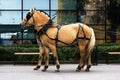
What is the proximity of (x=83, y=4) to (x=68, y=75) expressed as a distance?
15.0m

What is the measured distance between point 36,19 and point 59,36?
4.31 feet

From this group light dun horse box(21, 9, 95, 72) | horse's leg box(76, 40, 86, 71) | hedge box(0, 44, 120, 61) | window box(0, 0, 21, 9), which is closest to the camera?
light dun horse box(21, 9, 95, 72)

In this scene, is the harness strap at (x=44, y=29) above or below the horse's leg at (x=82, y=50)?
above

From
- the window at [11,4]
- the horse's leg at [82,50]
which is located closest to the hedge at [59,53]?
the horse's leg at [82,50]

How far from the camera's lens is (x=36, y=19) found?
20.9 meters

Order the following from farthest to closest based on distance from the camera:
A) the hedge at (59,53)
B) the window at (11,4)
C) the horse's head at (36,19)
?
the window at (11,4) → the hedge at (59,53) → the horse's head at (36,19)

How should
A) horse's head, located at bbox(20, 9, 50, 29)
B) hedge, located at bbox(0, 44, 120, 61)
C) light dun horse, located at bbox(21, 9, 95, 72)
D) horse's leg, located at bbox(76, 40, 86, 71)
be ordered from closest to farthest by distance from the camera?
light dun horse, located at bbox(21, 9, 95, 72), horse's leg, located at bbox(76, 40, 86, 71), horse's head, located at bbox(20, 9, 50, 29), hedge, located at bbox(0, 44, 120, 61)

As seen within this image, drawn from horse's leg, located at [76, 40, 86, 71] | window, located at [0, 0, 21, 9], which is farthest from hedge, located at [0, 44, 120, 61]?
window, located at [0, 0, 21, 9]

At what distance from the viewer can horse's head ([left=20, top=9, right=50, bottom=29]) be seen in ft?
68.2

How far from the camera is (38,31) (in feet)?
67.4

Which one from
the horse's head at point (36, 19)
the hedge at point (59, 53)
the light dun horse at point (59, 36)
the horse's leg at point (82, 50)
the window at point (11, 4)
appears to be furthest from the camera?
the window at point (11, 4)

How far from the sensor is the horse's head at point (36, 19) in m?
20.8

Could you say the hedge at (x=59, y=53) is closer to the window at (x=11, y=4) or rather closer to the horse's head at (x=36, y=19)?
the horse's head at (x=36, y=19)

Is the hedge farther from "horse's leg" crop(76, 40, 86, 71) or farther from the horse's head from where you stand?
"horse's leg" crop(76, 40, 86, 71)
